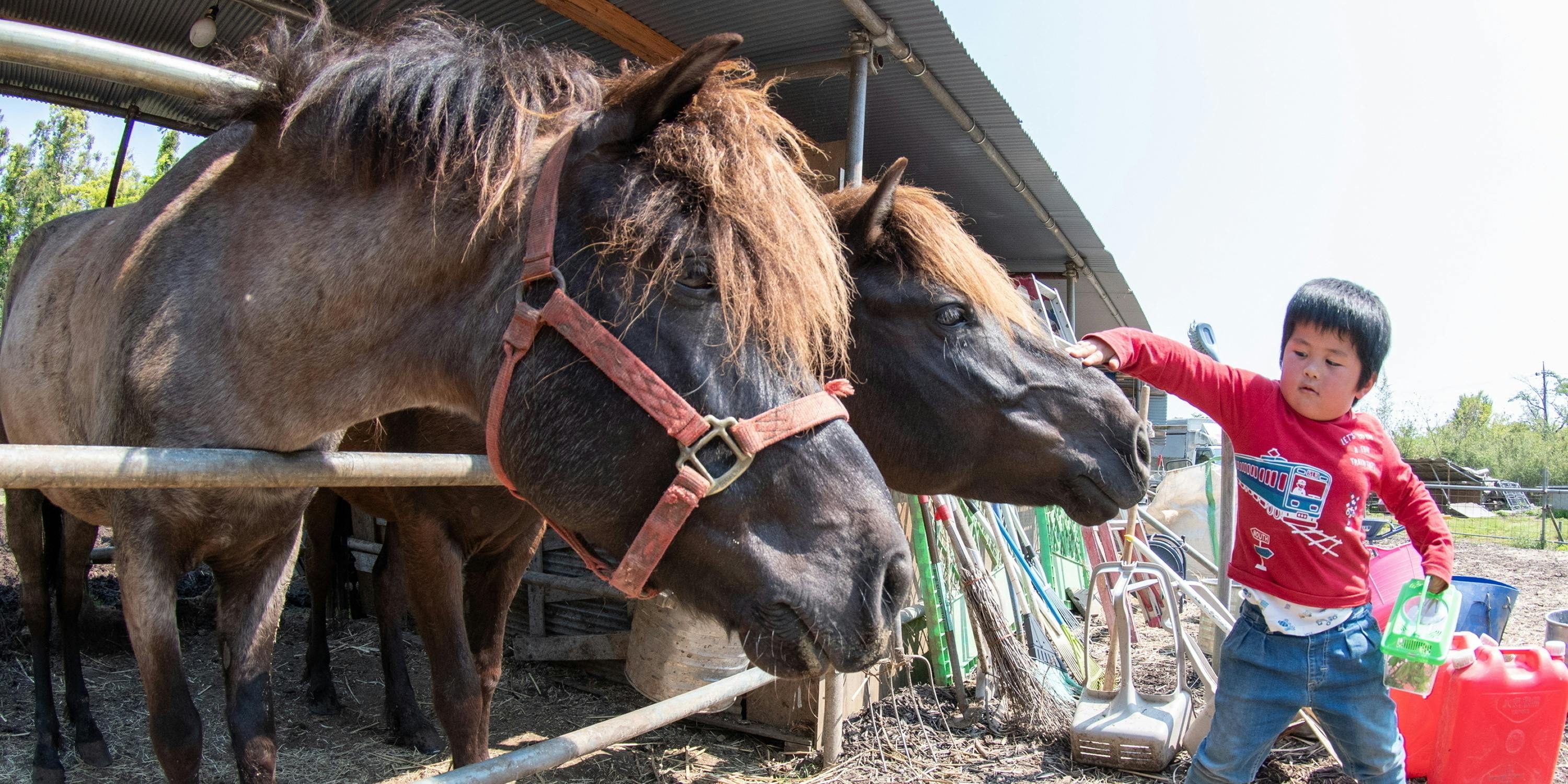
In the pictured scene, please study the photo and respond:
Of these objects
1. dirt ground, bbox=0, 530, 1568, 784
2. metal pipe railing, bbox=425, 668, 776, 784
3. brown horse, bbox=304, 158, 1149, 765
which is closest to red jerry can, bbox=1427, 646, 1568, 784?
dirt ground, bbox=0, 530, 1568, 784

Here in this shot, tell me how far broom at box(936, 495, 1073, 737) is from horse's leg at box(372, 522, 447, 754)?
2447 millimetres

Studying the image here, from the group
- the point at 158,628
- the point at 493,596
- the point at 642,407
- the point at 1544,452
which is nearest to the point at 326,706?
the point at 493,596

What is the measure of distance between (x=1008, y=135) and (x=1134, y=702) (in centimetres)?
347

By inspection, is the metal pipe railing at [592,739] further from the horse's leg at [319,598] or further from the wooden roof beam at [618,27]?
the wooden roof beam at [618,27]

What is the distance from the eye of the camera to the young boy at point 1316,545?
6.84 ft

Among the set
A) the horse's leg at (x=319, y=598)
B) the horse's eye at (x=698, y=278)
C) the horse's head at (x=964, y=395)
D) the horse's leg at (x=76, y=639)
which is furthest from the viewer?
the horse's leg at (x=319, y=598)

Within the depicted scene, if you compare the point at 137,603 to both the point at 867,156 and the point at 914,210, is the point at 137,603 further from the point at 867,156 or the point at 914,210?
the point at 867,156

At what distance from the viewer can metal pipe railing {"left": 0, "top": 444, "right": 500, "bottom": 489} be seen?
1.11 metres

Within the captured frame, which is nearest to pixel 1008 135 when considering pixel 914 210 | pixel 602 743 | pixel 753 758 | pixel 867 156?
pixel 867 156

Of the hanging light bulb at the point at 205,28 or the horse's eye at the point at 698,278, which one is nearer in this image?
→ the horse's eye at the point at 698,278

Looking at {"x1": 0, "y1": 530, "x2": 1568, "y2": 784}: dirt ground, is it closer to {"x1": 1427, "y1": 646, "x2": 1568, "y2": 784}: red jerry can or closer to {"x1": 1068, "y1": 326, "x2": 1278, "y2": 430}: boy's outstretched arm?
{"x1": 1427, "y1": 646, "x2": 1568, "y2": 784}: red jerry can

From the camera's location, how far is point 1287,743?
3764mm

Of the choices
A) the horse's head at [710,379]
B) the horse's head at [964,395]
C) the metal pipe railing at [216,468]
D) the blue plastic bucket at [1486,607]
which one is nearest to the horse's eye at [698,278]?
the horse's head at [710,379]

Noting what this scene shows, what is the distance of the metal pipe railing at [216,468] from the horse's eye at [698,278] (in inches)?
26.5
